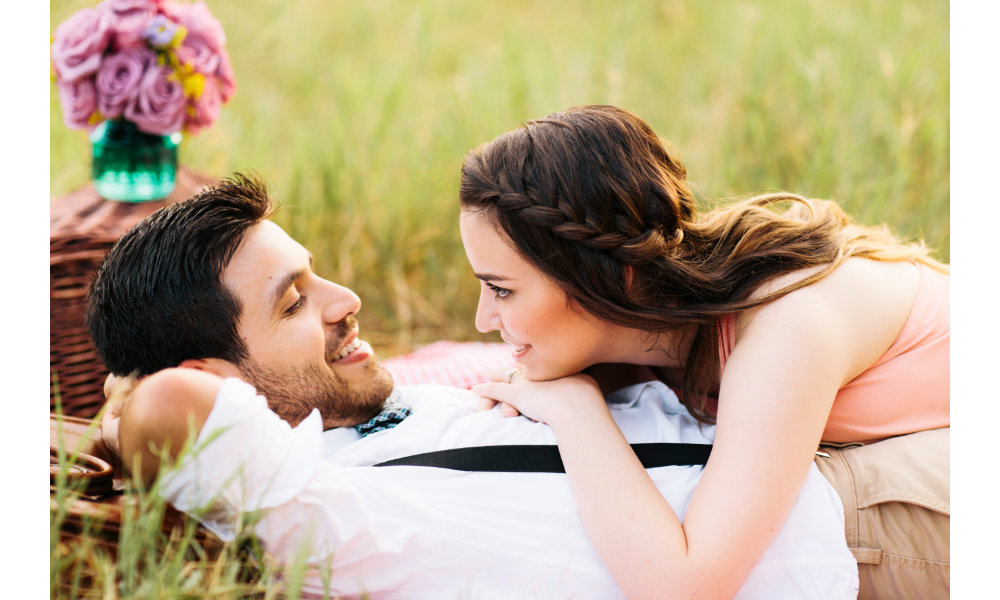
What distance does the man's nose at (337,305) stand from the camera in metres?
2.12

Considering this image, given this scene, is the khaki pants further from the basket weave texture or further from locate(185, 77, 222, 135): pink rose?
locate(185, 77, 222, 135): pink rose

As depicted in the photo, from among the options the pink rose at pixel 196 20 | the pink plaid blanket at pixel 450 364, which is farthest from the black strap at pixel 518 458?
the pink rose at pixel 196 20

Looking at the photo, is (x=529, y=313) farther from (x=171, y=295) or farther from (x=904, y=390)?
(x=904, y=390)

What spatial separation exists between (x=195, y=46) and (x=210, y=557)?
8.19 ft

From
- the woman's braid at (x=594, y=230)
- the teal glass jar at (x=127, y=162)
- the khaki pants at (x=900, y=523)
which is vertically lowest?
the khaki pants at (x=900, y=523)

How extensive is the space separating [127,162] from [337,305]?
5.23ft

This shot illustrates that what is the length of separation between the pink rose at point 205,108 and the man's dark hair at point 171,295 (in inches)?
51.4

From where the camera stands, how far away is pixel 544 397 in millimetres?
1947

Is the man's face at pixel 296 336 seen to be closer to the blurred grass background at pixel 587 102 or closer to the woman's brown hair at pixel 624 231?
the woman's brown hair at pixel 624 231

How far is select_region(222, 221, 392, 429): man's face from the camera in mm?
1994

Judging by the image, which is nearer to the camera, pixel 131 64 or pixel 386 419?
pixel 386 419

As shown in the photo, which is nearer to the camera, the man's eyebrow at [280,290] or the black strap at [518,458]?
the black strap at [518,458]

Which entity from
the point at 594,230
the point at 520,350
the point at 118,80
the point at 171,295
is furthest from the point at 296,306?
the point at 118,80
